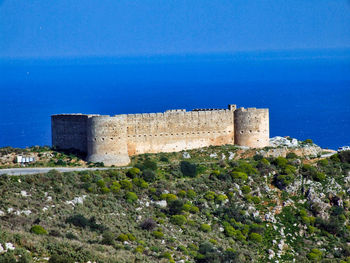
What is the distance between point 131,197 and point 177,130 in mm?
11354

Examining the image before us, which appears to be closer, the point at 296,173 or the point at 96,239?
the point at 96,239

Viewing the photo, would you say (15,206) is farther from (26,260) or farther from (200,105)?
(200,105)

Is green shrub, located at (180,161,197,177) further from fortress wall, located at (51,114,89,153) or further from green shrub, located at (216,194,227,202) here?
fortress wall, located at (51,114,89,153)

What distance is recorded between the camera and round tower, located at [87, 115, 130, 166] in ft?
154

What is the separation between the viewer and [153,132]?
1951 inches

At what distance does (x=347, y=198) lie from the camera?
4697cm

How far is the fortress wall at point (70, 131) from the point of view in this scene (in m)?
48.7

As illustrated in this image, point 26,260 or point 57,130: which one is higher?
point 57,130

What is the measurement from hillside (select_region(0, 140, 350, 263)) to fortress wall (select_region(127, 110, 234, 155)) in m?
0.93

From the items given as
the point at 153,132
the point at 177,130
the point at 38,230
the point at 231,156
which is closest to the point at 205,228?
the point at 38,230

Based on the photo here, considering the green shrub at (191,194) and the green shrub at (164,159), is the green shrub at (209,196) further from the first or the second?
the green shrub at (164,159)

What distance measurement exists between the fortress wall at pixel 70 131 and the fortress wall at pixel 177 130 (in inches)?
117

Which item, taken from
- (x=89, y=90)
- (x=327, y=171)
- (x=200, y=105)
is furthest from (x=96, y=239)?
(x=89, y=90)

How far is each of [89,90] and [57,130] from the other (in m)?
139
